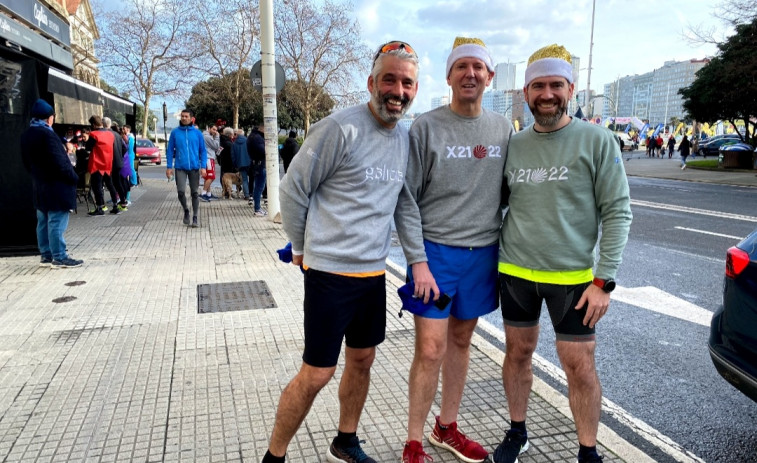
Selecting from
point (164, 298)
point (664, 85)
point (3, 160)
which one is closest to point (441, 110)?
point (164, 298)

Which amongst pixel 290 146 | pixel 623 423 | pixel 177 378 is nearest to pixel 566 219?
pixel 623 423

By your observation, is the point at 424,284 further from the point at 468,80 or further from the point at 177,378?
the point at 177,378

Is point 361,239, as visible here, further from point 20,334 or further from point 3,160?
A: point 3,160

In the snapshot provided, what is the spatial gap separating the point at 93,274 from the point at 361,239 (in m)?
5.00

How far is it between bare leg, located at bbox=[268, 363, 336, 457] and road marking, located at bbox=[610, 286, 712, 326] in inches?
160

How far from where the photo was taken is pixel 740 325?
2.74 meters

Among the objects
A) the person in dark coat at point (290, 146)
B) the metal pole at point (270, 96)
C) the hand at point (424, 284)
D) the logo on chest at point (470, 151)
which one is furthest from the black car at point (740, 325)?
the person in dark coat at point (290, 146)

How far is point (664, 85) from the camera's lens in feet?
390

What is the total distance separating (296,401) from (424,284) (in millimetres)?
772

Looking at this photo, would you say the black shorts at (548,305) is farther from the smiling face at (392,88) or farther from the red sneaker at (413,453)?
the smiling face at (392,88)

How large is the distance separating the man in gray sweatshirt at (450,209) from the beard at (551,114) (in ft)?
0.65

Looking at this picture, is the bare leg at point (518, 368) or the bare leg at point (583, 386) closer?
the bare leg at point (583, 386)

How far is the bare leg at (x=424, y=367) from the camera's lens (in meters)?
2.58

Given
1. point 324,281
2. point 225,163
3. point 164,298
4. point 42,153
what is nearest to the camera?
point 324,281
